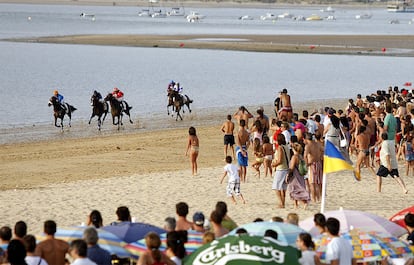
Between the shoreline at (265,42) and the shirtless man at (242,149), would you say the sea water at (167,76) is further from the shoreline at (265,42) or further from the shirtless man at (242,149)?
the shirtless man at (242,149)

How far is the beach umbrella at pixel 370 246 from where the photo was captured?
36.8 ft

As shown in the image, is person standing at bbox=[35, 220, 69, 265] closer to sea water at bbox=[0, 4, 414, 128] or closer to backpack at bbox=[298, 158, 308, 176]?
backpack at bbox=[298, 158, 308, 176]

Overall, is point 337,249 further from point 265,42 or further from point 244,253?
point 265,42

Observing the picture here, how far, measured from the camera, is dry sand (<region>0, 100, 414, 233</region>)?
18.8 meters

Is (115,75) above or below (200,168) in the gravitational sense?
above

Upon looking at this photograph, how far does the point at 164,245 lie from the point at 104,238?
2.46ft

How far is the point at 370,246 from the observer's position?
1134 centimetres

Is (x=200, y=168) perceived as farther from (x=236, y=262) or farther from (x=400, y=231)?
(x=236, y=262)

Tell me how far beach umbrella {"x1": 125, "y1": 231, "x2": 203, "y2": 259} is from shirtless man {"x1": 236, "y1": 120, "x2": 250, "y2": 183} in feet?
34.0

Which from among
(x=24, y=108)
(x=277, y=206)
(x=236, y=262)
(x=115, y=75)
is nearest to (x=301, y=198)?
(x=277, y=206)

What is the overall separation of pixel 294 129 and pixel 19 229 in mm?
11861

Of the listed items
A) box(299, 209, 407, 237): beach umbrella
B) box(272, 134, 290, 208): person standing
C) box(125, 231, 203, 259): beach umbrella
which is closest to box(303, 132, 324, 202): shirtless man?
box(272, 134, 290, 208): person standing

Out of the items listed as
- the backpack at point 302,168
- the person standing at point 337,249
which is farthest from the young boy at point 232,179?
the person standing at point 337,249

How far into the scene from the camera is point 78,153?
29.1 metres
